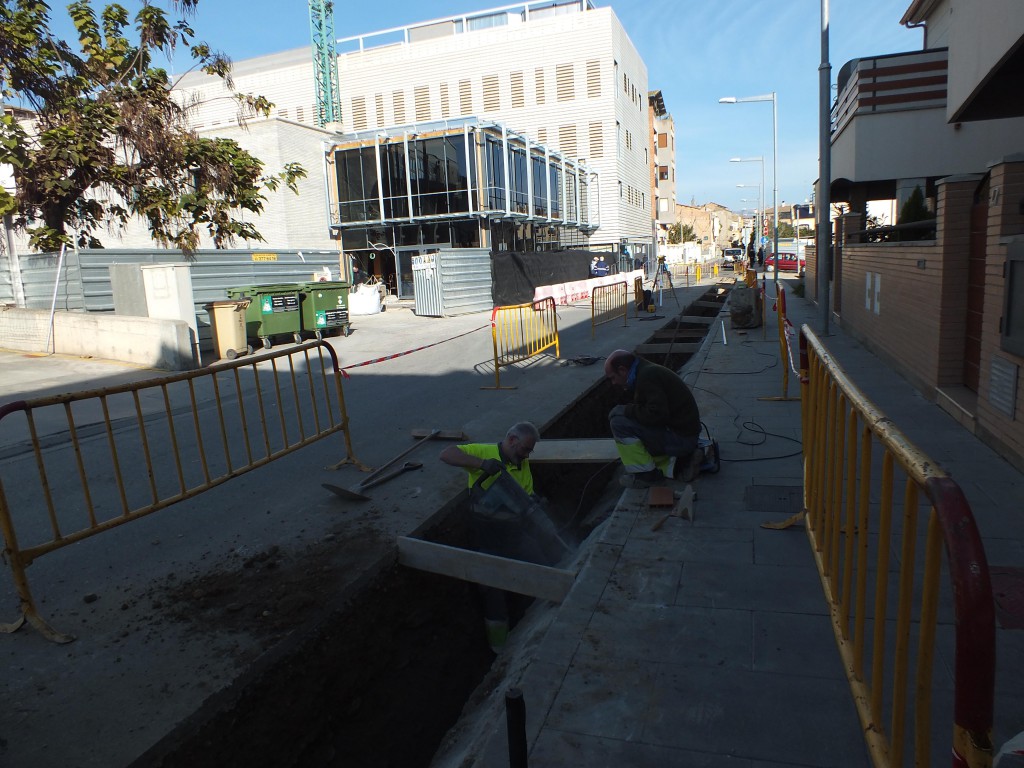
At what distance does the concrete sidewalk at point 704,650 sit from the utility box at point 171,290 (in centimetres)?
1122

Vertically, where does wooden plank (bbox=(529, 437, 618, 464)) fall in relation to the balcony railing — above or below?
below

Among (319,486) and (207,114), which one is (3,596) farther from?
(207,114)

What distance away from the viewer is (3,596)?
4449mm

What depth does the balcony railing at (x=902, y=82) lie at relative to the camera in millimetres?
15086

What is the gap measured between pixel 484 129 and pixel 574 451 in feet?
87.3

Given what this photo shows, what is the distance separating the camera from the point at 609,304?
2061cm

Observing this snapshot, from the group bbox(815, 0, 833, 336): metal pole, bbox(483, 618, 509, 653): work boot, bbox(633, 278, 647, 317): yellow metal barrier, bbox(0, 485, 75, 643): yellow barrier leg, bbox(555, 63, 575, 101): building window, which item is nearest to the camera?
bbox(0, 485, 75, 643): yellow barrier leg

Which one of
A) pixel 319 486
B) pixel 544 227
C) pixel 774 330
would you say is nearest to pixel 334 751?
pixel 319 486

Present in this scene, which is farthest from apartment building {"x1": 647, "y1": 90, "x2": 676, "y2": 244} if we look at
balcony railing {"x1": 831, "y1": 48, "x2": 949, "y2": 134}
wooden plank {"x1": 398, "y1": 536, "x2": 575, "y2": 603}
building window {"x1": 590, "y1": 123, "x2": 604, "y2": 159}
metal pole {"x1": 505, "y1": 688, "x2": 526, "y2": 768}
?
metal pole {"x1": 505, "y1": 688, "x2": 526, "y2": 768}

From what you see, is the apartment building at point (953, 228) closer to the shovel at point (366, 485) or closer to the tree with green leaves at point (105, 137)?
the shovel at point (366, 485)

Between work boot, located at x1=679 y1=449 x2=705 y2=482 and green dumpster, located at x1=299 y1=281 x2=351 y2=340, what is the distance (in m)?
12.9

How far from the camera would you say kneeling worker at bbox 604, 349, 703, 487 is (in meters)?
5.73

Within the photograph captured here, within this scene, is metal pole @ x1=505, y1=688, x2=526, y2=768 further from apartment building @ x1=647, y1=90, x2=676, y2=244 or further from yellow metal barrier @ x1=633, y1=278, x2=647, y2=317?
apartment building @ x1=647, y1=90, x2=676, y2=244

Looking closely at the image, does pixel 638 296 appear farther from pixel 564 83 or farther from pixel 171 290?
pixel 564 83
